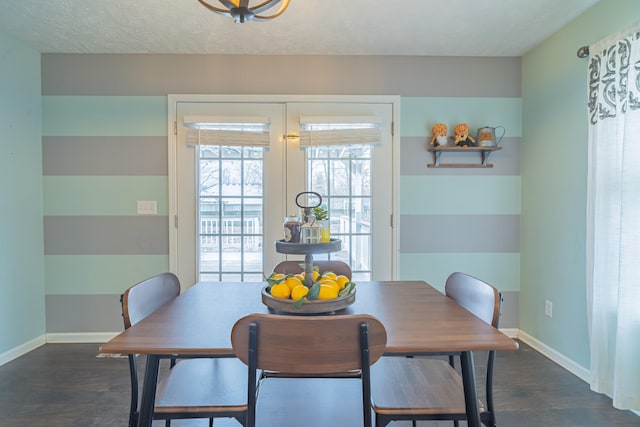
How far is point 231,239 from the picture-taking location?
9.75 ft

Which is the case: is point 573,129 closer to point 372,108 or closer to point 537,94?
point 537,94

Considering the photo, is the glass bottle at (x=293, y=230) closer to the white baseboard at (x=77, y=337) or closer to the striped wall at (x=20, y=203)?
the white baseboard at (x=77, y=337)

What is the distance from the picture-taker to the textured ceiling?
2.24 meters

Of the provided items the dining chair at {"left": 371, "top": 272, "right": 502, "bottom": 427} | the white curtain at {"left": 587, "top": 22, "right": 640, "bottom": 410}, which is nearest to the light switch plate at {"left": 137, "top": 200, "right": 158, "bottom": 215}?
the dining chair at {"left": 371, "top": 272, "right": 502, "bottom": 427}

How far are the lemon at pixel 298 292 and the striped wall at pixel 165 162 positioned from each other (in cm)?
193

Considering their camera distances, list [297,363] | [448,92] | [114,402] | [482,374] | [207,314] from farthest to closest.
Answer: [448,92], [482,374], [114,402], [207,314], [297,363]

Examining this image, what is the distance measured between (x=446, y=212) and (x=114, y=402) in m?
2.78

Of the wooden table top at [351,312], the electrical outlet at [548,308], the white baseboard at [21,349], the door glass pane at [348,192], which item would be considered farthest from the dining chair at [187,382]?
the electrical outlet at [548,308]

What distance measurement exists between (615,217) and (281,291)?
1.94 meters

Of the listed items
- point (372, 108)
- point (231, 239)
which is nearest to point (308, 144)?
point (372, 108)

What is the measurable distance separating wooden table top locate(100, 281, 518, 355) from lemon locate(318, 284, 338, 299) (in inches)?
4.5

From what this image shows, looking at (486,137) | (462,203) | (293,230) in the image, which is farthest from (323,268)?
(486,137)

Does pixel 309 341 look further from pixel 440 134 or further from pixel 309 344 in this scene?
pixel 440 134

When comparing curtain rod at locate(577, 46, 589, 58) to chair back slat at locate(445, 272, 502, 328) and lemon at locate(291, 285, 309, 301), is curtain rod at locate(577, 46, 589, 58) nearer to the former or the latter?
chair back slat at locate(445, 272, 502, 328)
